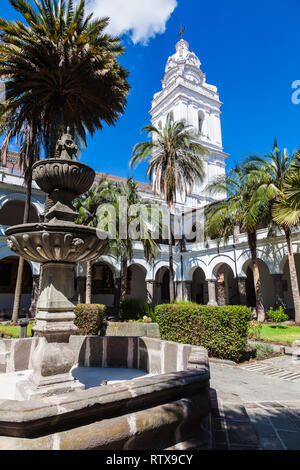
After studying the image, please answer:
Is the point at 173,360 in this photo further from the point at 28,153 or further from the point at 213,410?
the point at 28,153

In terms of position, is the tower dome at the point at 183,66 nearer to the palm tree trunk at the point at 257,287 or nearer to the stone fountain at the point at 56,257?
the palm tree trunk at the point at 257,287

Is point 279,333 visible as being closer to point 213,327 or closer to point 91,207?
point 213,327

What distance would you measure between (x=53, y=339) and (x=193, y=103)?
35.5 meters

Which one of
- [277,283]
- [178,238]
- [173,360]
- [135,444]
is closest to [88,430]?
[135,444]

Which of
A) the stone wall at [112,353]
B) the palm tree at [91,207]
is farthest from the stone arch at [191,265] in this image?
the stone wall at [112,353]

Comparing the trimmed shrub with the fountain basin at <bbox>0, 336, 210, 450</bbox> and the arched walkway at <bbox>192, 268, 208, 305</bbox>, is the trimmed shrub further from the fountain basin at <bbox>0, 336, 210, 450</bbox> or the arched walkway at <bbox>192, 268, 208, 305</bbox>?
the arched walkway at <bbox>192, 268, 208, 305</bbox>

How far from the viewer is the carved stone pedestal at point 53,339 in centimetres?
348

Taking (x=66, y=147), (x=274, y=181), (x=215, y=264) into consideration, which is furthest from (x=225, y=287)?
(x=66, y=147)

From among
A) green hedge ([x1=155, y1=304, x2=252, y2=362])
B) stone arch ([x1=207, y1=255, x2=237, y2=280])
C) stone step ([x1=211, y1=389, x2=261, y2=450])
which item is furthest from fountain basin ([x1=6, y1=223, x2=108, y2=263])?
stone arch ([x1=207, y1=255, x2=237, y2=280])

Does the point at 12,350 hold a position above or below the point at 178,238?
below

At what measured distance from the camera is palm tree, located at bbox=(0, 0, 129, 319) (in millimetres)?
8805

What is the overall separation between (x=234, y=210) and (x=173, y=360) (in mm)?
12341

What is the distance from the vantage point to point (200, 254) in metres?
22.8

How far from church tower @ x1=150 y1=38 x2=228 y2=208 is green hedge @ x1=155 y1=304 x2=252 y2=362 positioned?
24.7 meters
